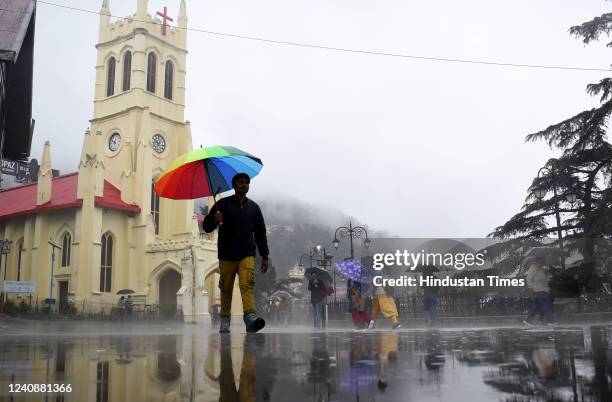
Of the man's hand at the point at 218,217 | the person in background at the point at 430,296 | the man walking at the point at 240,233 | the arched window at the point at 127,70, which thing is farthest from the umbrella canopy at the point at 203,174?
the arched window at the point at 127,70

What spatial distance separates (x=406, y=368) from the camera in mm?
4273

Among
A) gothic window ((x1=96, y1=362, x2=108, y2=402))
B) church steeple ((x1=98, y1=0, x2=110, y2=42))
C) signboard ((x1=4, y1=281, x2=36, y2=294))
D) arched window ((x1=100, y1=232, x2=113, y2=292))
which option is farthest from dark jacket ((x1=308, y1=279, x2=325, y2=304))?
church steeple ((x1=98, y1=0, x2=110, y2=42))

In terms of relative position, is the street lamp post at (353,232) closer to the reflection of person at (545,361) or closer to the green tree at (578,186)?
the green tree at (578,186)

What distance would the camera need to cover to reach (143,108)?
48.9 metres

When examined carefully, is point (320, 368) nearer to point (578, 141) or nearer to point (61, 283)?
point (578, 141)

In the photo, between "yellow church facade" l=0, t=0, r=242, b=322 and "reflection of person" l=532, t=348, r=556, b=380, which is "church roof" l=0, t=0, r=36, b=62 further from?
"yellow church facade" l=0, t=0, r=242, b=322

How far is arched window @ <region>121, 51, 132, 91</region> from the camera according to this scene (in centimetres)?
5153

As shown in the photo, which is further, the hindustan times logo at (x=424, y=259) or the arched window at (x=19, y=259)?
the arched window at (x=19, y=259)

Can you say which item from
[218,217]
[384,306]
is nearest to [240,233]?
[218,217]

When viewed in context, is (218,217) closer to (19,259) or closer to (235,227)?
(235,227)

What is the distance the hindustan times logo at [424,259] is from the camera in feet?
68.7

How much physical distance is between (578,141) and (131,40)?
41.1 m

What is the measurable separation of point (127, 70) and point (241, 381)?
5233cm

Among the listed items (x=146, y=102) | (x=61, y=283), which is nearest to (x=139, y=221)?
(x=61, y=283)
